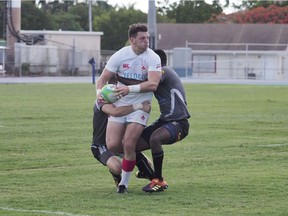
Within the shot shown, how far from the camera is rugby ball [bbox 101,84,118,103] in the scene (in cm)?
1047

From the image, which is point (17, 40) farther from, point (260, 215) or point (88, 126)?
point (260, 215)

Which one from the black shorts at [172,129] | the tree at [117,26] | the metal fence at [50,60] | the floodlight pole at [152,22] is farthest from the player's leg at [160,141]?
the tree at [117,26]

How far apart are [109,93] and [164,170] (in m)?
2.80

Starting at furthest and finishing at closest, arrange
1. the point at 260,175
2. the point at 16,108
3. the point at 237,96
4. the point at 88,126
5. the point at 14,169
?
the point at 237,96, the point at 16,108, the point at 88,126, the point at 14,169, the point at 260,175

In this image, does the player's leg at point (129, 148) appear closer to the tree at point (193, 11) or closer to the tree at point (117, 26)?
the tree at point (117, 26)

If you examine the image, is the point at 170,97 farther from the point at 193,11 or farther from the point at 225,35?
the point at 193,11

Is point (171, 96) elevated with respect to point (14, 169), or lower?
elevated

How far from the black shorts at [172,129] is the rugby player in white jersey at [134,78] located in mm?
250

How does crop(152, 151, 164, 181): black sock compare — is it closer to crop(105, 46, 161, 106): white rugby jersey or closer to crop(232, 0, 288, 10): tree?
crop(105, 46, 161, 106): white rugby jersey

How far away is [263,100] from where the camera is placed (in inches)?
1283

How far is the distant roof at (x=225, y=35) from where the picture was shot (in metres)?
76.6

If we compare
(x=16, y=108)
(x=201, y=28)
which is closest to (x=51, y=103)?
(x=16, y=108)

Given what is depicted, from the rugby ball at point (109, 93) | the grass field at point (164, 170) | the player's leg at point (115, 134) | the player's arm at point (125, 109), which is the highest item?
the rugby ball at point (109, 93)

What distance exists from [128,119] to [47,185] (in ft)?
4.72
